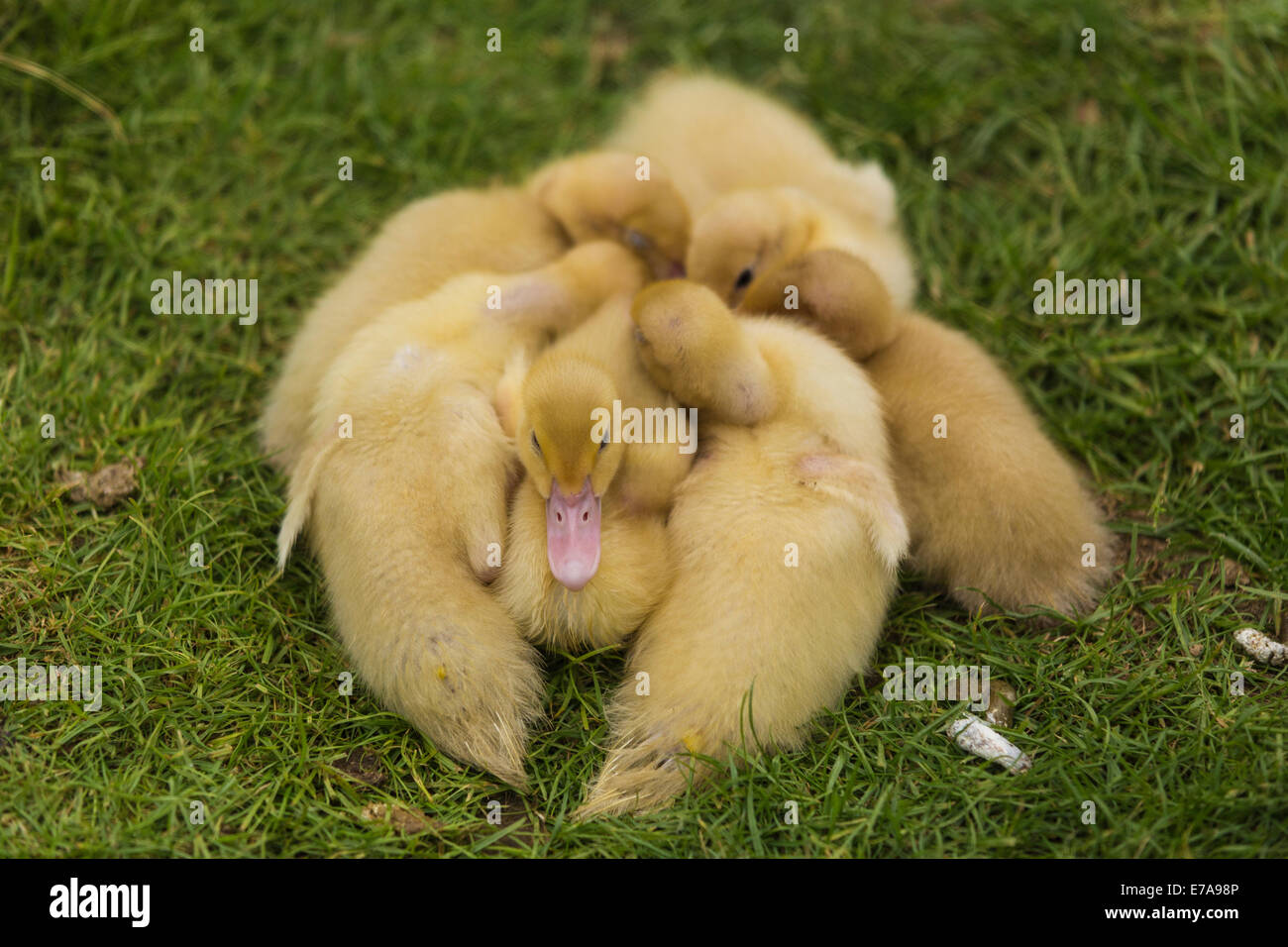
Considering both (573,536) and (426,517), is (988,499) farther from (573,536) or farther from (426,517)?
(426,517)

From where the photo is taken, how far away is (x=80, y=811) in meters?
3.09

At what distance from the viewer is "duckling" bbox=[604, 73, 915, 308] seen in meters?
4.48

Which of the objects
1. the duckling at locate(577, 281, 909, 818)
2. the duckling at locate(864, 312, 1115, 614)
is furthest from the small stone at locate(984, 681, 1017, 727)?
the duckling at locate(577, 281, 909, 818)

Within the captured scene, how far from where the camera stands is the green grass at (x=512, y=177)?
3.18 metres

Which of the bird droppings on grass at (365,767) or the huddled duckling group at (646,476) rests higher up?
the huddled duckling group at (646,476)

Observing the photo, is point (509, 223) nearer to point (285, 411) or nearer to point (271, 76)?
point (285, 411)

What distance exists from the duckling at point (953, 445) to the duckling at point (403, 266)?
2.20ft

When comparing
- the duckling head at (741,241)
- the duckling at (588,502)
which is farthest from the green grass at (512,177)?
the duckling head at (741,241)

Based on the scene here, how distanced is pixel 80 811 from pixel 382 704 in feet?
2.60

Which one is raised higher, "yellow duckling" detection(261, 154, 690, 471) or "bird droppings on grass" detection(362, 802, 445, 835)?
"yellow duckling" detection(261, 154, 690, 471)

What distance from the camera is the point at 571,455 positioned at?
10.6 feet

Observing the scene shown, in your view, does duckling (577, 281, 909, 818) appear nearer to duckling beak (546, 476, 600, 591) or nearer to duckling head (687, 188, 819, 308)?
duckling beak (546, 476, 600, 591)

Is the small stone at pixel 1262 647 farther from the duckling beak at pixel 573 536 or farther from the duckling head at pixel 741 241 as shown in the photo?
the duckling beak at pixel 573 536

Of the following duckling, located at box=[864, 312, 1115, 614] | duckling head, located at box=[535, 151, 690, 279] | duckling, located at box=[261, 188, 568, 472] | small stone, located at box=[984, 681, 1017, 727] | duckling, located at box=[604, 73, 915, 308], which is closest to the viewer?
small stone, located at box=[984, 681, 1017, 727]
